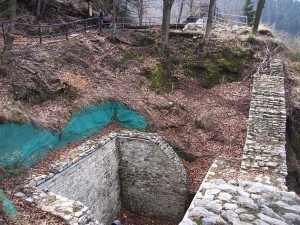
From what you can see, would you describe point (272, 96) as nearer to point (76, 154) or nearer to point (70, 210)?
point (76, 154)

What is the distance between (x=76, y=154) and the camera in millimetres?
9992

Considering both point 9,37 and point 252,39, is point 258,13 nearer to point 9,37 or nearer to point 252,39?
point 252,39

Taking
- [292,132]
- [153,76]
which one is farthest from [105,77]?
[292,132]

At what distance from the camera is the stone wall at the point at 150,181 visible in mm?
11695

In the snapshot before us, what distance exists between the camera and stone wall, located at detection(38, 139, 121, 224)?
9188mm

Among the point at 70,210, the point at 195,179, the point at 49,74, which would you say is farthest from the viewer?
the point at 49,74

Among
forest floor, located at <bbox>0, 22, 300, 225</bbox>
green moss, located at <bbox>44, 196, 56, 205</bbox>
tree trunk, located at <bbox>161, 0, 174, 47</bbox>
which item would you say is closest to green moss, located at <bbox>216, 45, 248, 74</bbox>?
forest floor, located at <bbox>0, 22, 300, 225</bbox>

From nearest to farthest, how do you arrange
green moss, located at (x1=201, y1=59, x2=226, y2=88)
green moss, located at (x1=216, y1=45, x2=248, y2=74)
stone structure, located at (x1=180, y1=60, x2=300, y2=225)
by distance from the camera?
stone structure, located at (x1=180, y1=60, x2=300, y2=225) → green moss, located at (x1=201, y1=59, x2=226, y2=88) → green moss, located at (x1=216, y1=45, x2=248, y2=74)

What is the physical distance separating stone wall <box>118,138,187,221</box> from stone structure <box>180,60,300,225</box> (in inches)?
112

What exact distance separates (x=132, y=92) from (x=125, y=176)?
4.03m

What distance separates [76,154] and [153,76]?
729cm

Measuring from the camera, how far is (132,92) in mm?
14266

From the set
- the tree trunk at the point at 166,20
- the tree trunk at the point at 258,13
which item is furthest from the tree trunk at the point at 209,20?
the tree trunk at the point at 258,13

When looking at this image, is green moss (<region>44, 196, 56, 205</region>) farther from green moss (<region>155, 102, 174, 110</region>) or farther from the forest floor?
green moss (<region>155, 102, 174, 110</region>)
